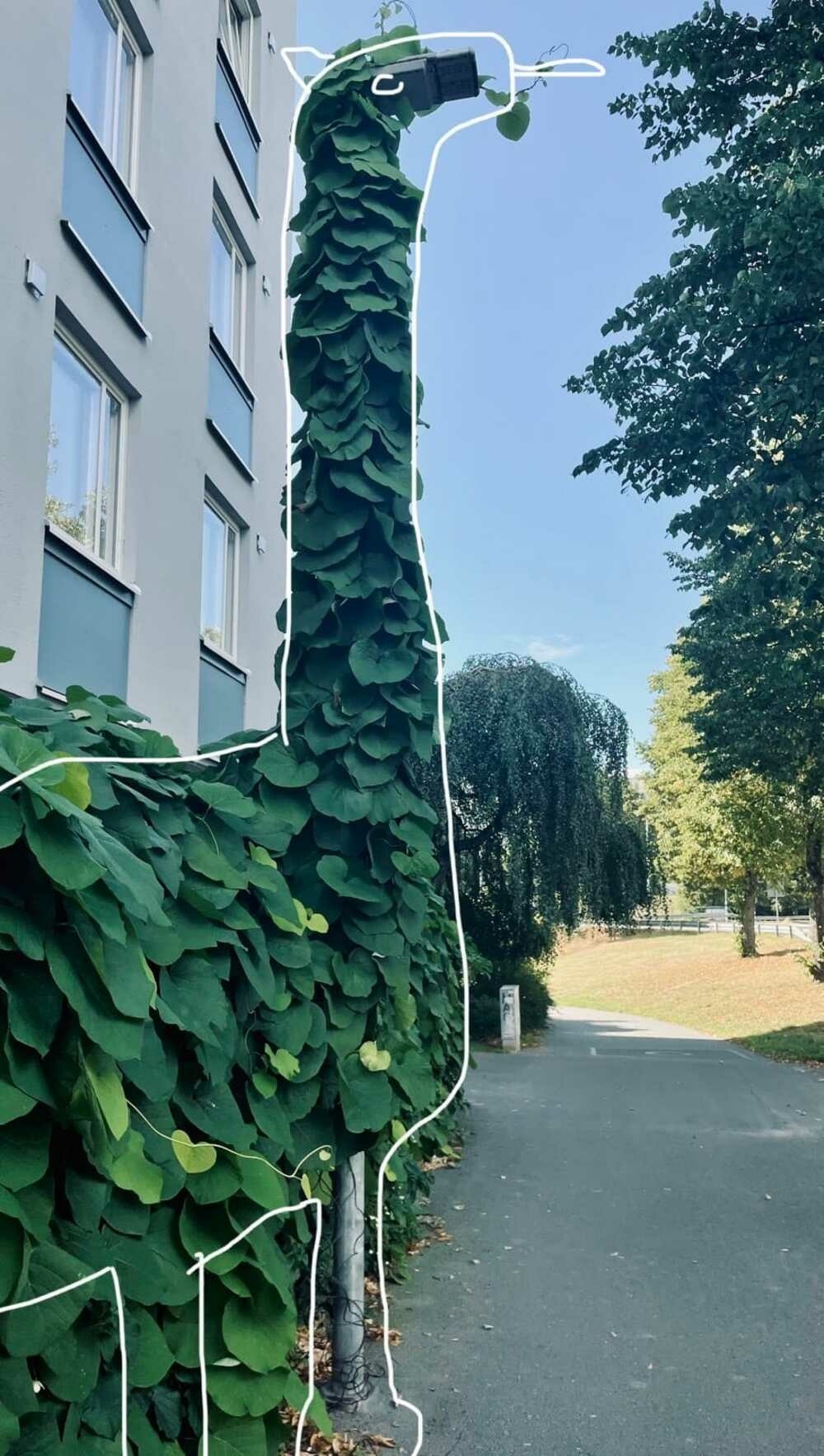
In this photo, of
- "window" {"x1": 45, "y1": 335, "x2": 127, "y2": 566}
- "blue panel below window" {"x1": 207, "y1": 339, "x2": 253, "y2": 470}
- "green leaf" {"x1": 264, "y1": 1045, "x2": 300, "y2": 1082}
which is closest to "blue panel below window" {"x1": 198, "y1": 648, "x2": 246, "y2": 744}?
A: "blue panel below window" {"x1": 207, "y1": 339, "x2": 253, "y2": 470}

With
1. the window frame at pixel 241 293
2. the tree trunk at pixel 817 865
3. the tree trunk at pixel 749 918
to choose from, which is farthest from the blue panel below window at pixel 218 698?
the tree trunk at pixel 749 918

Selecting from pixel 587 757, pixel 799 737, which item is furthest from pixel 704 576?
pixel 587 757

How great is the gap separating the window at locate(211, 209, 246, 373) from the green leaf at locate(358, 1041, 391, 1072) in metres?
9.19

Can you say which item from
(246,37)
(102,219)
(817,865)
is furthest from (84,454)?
(817,865)

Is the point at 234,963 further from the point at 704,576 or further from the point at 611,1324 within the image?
the point at 704,576

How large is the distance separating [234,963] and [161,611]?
6419 millimetres

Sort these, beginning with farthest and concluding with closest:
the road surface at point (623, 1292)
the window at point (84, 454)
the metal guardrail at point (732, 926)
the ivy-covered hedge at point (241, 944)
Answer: the metal guardrail at point (732, 926), the window at point (84, 454), the road surface at point (623, 1292), the ivy-covered hedge at point (241, 944)

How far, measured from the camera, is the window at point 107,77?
747 cm

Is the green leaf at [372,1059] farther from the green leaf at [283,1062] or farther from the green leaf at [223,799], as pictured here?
the green leaf at [223,799]

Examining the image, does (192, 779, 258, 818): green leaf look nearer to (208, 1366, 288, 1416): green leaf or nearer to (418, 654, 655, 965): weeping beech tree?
(208, 1366, 288, 1416): green leaf

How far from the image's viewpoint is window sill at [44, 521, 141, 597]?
6.60 m

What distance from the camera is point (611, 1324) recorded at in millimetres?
4441

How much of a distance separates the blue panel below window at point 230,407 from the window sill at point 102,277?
1.88m

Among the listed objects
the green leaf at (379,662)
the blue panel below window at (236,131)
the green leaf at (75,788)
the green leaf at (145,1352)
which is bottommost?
the green leaf at (145,1352)
